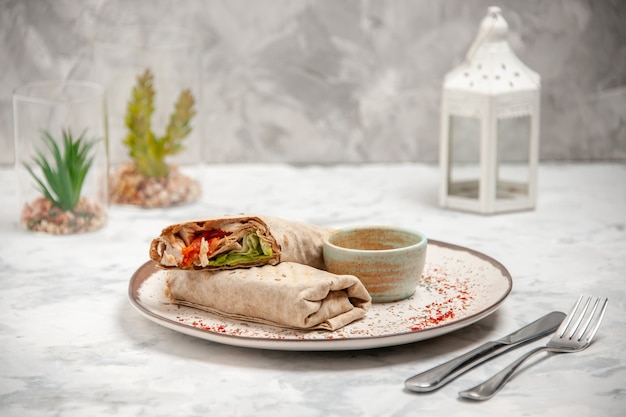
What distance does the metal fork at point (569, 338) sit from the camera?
3.39 feet

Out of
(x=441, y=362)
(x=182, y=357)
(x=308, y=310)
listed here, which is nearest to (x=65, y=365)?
(x=182, y=357)

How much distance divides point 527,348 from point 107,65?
3.63 ft

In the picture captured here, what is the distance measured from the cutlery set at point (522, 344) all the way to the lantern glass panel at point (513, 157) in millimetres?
512

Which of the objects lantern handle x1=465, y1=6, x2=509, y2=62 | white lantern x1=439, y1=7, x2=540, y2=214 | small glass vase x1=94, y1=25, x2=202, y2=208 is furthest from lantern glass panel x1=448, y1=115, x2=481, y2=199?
small glass vase x1=94, y1=25, x2=202, y2=208

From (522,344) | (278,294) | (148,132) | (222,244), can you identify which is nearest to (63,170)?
(148,132)

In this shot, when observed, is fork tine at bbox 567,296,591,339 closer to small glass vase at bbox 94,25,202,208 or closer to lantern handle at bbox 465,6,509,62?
lantern handle at bbox 465,6,509,62

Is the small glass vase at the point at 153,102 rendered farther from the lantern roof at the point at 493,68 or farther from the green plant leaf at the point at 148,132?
the lantern roof at the point at 493,68

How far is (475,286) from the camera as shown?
131cm

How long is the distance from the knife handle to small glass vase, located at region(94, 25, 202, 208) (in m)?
0.93

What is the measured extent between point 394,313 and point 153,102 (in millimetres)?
860

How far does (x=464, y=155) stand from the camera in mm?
1835

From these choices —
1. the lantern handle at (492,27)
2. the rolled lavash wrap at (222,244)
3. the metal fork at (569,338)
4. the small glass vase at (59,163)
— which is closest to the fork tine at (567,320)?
the metal fork at (569,338)

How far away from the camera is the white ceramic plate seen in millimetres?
1103

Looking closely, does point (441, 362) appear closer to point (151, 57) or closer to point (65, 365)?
point (65, 365)
